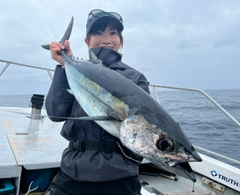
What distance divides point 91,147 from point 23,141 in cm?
246

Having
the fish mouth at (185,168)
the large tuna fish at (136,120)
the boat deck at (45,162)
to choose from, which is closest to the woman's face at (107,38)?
the large tuna fish at (136,120)

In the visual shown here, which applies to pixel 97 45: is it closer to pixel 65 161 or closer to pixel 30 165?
pixel 65 161

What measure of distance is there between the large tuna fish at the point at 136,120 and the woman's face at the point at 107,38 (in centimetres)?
42

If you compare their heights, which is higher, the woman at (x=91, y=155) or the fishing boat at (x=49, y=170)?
the woman at (x=91, y=155)

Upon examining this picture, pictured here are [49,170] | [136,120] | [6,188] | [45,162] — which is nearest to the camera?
[136,120]

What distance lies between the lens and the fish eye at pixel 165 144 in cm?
128

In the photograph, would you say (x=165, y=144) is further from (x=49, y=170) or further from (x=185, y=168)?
(x=49, y=170)

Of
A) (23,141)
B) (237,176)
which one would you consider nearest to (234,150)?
(237,176)

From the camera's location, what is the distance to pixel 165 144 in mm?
1290

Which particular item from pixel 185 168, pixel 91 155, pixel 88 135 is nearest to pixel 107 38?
pixel 88 135

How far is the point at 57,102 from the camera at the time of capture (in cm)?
196

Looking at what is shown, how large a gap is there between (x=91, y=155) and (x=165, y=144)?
2.17 ft

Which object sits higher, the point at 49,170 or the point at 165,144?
the point at 165,144

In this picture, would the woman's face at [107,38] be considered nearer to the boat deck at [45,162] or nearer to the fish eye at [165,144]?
the fish eye at [165,144]
